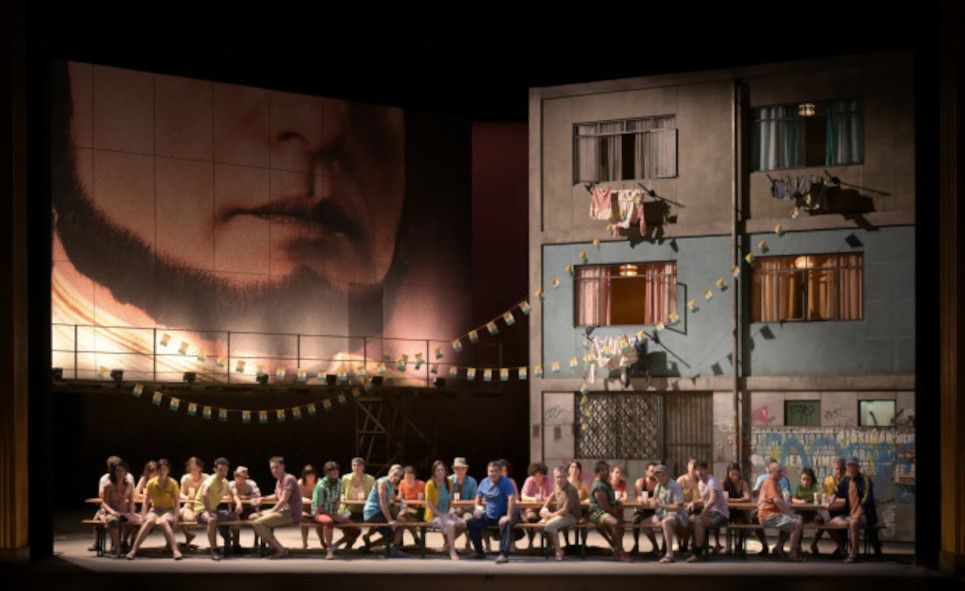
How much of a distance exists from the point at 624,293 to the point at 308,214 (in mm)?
8915

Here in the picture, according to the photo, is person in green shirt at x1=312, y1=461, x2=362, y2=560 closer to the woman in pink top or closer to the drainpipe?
the woman in pink top

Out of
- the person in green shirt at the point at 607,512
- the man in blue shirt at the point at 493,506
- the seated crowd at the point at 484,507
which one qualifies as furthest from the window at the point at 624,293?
the man in blue shirt at the point at 493,506

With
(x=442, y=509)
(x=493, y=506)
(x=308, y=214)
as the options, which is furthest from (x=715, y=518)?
(x=308, y=214)

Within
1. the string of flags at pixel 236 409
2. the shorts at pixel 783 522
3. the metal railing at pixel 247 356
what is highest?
the metal railing at pixel 247 356

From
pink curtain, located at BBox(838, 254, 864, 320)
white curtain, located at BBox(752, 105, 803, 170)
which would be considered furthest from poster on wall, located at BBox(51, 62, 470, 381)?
pink curtain, located at BBox(838, 254, 864, 320)

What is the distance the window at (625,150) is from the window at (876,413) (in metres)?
5.86

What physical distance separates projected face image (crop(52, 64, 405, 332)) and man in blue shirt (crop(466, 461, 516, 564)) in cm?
1362

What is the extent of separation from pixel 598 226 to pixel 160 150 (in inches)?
384

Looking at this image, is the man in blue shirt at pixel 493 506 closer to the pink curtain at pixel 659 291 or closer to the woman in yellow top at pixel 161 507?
the woman in yellow top at pixel 161 507

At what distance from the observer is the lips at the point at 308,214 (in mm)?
35438

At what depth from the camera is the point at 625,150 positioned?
31078 mm

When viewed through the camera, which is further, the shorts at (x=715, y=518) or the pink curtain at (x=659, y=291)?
the pink curtain at (x=659, y=291)

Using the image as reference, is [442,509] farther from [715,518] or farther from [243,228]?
[243,228]

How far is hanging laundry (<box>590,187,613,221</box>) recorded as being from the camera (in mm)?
30844
